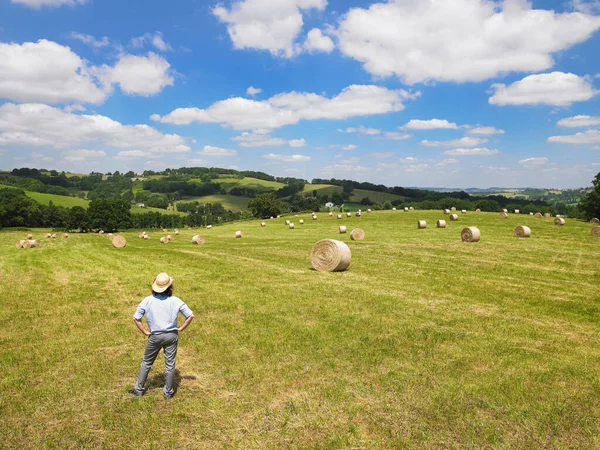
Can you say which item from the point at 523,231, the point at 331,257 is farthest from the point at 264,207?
the point at 331,257

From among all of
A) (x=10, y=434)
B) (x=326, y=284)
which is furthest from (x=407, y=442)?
(x=326, y=284)

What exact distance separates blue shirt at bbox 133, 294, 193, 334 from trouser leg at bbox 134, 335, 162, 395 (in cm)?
21

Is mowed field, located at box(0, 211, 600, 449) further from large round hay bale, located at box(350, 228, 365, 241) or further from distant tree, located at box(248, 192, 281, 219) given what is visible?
distant tree, located at box(248, 192, 281, 219)

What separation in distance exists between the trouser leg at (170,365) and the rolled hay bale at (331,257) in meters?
13.6

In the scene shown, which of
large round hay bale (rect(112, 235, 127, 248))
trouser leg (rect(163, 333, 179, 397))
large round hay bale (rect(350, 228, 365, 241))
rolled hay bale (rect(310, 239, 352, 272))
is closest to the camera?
trouser leg (rect(163, 333, 179, 397))

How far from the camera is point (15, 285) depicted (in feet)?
61.3

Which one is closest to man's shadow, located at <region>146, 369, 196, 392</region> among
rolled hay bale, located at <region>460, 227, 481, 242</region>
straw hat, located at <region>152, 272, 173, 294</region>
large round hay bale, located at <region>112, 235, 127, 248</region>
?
straw hat, located at <region>152, 272, 173, 294</region>

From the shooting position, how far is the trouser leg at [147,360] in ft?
25.3

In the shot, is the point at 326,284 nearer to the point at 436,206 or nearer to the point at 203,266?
the point at 203,266

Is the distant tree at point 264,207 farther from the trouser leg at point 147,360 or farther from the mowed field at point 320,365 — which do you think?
the trouser leg at point 147,360

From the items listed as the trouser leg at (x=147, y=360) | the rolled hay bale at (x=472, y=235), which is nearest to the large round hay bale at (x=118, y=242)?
the rolled hay bale at (x=472, y=235)

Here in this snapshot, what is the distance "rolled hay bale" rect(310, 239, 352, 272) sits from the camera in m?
20.6

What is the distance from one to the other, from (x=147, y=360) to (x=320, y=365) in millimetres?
3989

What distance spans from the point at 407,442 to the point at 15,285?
20622mm
